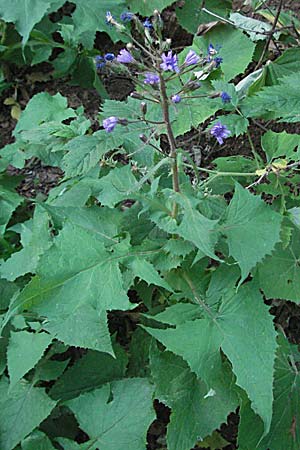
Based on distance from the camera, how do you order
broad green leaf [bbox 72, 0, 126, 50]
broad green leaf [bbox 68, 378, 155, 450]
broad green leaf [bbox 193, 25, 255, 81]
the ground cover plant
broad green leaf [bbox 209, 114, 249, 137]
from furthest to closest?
1. broad green leaf [bbox 72, 0, 126, 50]
2. broad green leaf [bbox 193, 25, 255, 81]
3. broad green leaf [bbox 209, 114, 249, 137]
4. broad green leaf [bbox 68, 378, 155, 450]
5. the ground cover plant

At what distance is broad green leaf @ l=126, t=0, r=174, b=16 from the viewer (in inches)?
127

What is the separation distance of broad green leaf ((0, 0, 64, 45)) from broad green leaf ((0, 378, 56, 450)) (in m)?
1.64

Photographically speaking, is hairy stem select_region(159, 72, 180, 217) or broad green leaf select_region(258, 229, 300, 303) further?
broad green leaf select_region(258, 229, 300, 303)

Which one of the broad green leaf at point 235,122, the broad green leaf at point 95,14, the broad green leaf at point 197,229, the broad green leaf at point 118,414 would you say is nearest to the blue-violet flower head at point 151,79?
the broad green leaf at point 197,229

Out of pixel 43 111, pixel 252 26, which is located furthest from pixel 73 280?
pixel 252 26

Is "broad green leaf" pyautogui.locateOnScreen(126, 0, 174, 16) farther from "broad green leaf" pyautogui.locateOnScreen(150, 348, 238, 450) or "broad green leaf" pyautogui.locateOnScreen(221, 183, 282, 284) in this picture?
"broad green leaf" pyautogui.locateOnScreen(150, 348, 238, 450)

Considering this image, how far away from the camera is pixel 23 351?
2.14 metres

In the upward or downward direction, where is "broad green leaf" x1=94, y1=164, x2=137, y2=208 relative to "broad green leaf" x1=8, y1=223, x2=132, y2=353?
upward

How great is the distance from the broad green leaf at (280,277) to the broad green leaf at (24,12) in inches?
64.3

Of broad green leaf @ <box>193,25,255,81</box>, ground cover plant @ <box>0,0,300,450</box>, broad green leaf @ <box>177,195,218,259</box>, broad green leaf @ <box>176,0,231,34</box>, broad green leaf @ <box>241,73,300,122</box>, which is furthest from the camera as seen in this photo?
broad green leaf @ <box>176,0,231,34</box>

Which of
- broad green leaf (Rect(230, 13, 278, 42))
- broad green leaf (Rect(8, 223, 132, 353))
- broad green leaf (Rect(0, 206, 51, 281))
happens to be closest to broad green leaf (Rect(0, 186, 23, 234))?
broad green leaf (Rect(0, 206, 51, 281))

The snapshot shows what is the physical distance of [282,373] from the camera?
6.82 ft

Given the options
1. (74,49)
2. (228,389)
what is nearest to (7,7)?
(74,49)

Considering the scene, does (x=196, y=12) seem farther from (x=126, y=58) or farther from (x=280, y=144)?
(x=126, y=58)
